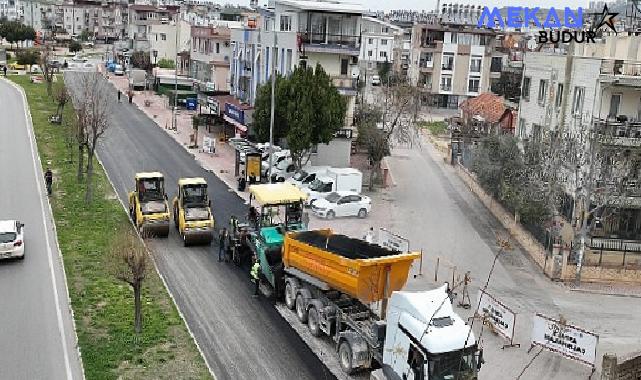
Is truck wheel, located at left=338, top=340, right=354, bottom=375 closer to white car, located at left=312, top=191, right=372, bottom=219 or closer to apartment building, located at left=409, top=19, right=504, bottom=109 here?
white car, located at left=312, top=191, right=372, bottom=219

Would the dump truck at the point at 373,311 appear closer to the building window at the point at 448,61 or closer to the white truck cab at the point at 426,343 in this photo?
the white truck cab at the point at 426,343

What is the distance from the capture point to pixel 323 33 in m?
45.9

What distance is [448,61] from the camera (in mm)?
77000

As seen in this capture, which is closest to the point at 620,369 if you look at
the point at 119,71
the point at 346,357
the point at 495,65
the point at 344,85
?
the point at 346,357

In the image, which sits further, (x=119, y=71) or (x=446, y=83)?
(x=119, y=71)

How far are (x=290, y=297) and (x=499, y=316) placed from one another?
627 centimetres

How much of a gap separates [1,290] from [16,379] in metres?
5.98

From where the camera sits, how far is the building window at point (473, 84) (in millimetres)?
77000

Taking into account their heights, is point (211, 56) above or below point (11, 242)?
above

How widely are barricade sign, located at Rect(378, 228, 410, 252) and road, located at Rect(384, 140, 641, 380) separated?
Answer: 4.28 ft

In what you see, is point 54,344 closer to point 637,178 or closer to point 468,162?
point 637,178

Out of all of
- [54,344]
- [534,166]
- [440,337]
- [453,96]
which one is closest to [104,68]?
[453,96]

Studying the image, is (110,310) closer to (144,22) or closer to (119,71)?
(119,71)

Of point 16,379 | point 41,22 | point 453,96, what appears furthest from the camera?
point 41,22
